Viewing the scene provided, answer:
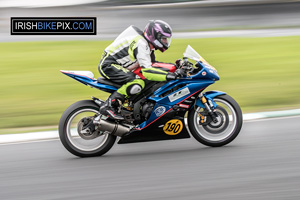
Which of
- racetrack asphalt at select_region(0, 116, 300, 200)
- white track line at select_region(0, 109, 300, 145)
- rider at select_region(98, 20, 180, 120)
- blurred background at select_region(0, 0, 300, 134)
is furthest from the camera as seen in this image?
blurred background at select_region(0, 0, 300, 134)

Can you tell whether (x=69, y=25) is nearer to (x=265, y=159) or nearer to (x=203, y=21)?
(x=203, y=21)

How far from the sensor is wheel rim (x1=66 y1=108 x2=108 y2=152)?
666 cm

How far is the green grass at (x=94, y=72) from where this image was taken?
31.1 ft

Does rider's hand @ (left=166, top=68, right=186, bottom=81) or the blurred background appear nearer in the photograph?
rider's hand @ (left=166, top=68, right=186, bottom=81)

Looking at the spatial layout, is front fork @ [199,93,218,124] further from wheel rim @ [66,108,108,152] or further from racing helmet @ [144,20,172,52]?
wheel rim @ [66,108,108,152]

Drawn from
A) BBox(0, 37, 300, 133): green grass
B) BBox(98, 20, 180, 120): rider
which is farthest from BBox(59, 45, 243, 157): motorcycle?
BBox(0, 37, 300, 133): green grass

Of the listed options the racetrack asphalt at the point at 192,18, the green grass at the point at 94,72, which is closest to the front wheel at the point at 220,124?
the green grass at the point at 94,72

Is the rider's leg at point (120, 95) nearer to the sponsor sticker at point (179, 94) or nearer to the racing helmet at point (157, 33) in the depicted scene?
the sponsor sticker at point (179, 94)

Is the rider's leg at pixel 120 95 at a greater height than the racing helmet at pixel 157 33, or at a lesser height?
lesser

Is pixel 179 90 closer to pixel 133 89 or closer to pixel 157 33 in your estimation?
pixel 133 89

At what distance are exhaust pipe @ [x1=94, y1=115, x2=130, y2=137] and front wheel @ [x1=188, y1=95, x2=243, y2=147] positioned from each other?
841mm

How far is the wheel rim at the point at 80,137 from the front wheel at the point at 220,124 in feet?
3.72

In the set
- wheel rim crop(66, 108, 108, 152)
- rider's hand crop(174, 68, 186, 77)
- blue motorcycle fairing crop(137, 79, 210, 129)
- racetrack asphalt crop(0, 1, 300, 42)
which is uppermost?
racetrack asphalt crop(0, 1, 300, 42)

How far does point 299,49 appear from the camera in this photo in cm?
1483
